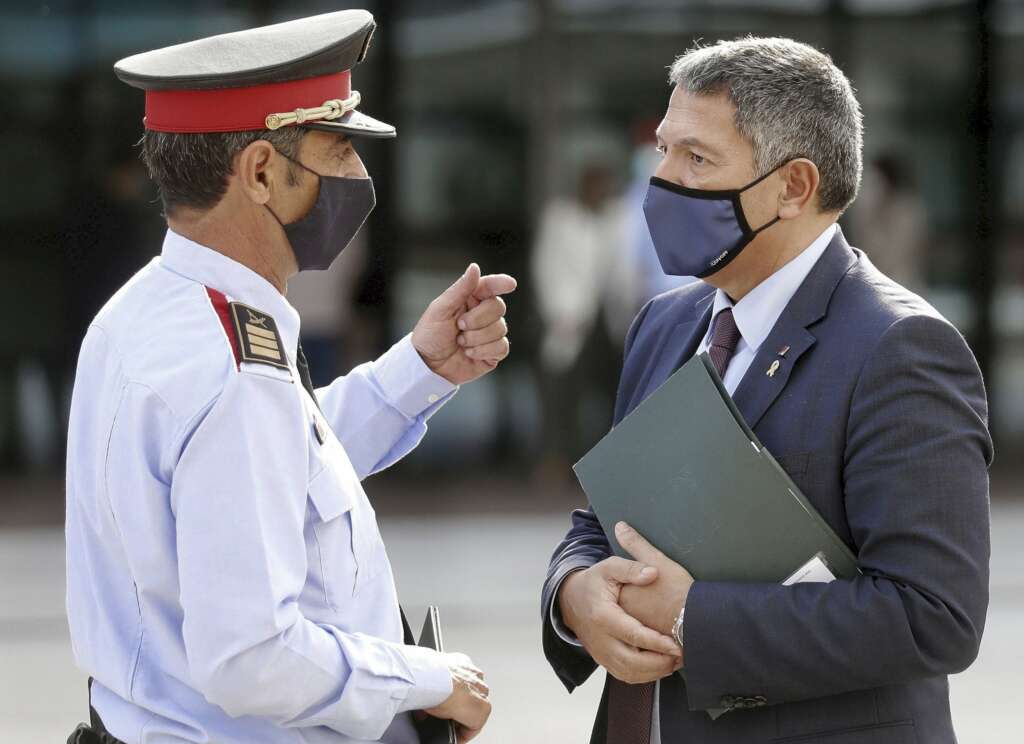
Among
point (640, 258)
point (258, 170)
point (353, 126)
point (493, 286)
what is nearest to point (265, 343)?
point (258, 170)

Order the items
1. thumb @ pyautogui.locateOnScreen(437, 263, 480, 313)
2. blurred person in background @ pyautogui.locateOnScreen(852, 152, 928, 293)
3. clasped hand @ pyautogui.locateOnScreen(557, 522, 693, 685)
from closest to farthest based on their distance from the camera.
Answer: clasped hand @ pyautogui.locateOnScreen(557, 522, 693, 685) < thumb @ pyautogui.locateOnScreen(437, 263, 480, 313) < blurred person in background @ pyautogui.locateOnScreen(852, 152, 928, 293)

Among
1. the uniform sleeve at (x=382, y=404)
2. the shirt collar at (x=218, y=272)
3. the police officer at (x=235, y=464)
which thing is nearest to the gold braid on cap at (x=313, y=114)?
the police officer at (x=235, y=464)

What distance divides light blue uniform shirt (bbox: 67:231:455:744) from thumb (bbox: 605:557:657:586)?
1.10 ft

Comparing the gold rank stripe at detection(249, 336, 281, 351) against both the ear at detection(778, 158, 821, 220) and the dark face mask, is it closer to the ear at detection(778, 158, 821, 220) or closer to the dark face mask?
the dark face mask

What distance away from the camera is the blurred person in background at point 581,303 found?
32.1 ft

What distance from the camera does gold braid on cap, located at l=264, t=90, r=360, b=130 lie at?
7.80ft

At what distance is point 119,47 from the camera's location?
10555mm

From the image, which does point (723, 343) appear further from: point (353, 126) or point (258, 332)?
point (258, 332)

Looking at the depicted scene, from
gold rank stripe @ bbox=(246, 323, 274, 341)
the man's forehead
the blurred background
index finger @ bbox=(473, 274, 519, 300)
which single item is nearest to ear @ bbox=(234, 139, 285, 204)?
gold rank stripe @ bbox=(246, 323, 274, 341)

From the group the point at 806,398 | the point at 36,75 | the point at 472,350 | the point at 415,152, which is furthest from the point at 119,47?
the point at 806,398

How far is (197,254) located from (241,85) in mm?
264

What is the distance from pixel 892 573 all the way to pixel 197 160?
4.02ft

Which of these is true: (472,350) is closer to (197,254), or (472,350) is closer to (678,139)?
(678,139)

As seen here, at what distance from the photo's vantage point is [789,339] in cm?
256
